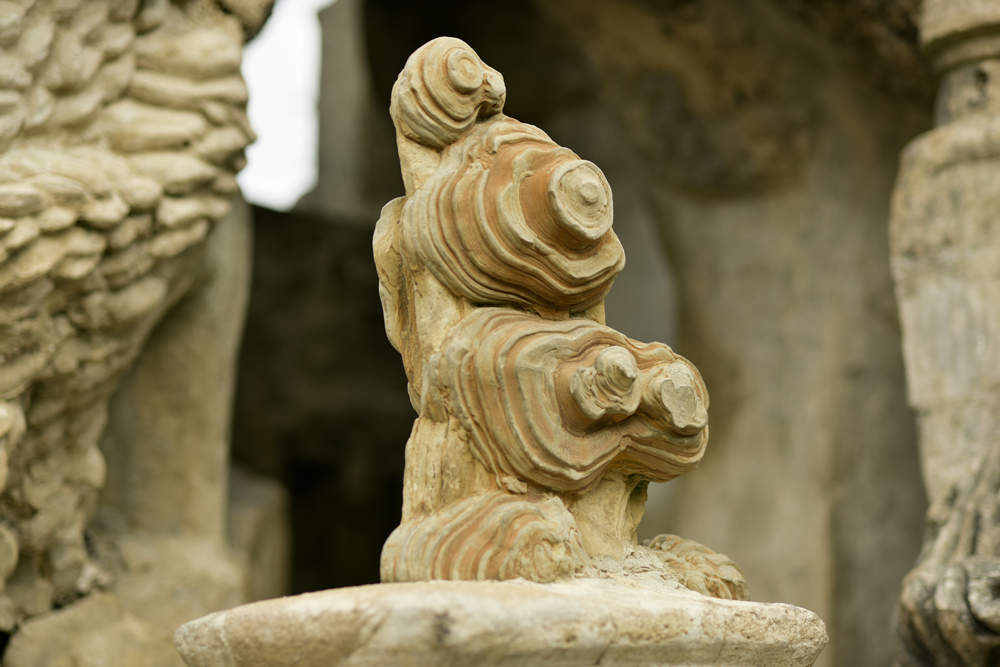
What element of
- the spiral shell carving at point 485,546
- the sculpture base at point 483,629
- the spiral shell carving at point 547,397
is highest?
the spiral shell carving at point 547,397

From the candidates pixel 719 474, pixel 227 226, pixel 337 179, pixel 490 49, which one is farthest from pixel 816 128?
pixel 337 179

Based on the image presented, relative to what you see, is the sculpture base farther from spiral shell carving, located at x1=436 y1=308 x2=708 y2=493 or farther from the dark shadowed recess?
the dark shadowed recess

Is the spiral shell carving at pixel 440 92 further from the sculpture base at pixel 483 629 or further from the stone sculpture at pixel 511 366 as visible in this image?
the sculpture base at pixel 483 629

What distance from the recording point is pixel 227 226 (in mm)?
2508

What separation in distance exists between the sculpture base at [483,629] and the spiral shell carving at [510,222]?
0.38 metres

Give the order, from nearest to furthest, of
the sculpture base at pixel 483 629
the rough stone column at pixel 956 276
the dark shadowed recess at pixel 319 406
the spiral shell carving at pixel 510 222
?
the sculpture base at pixel 483 629, the spiral shell carving at pixel 510 222, the rough stone column at pixel 956 276, the dark shadowed recess at pixel 319 406

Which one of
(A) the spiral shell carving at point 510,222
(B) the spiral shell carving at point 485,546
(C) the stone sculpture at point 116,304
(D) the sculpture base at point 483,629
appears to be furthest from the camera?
(C) the stone sculpture at point 116,304

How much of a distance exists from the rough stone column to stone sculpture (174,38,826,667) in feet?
2.64

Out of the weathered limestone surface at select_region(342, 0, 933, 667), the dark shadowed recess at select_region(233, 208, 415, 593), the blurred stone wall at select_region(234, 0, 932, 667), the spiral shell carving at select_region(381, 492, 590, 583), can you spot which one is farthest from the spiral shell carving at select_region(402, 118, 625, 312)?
the dark shadowed recess at select_region(233, 208, 415, 593)

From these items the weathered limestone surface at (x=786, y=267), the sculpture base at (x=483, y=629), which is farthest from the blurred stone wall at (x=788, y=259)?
the sculpture base at (x=483, y=629)

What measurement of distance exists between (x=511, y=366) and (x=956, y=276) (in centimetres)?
125

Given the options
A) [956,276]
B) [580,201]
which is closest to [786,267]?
[956,276]

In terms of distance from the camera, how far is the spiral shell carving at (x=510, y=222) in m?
1.38

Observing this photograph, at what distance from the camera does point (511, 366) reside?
1334mm
